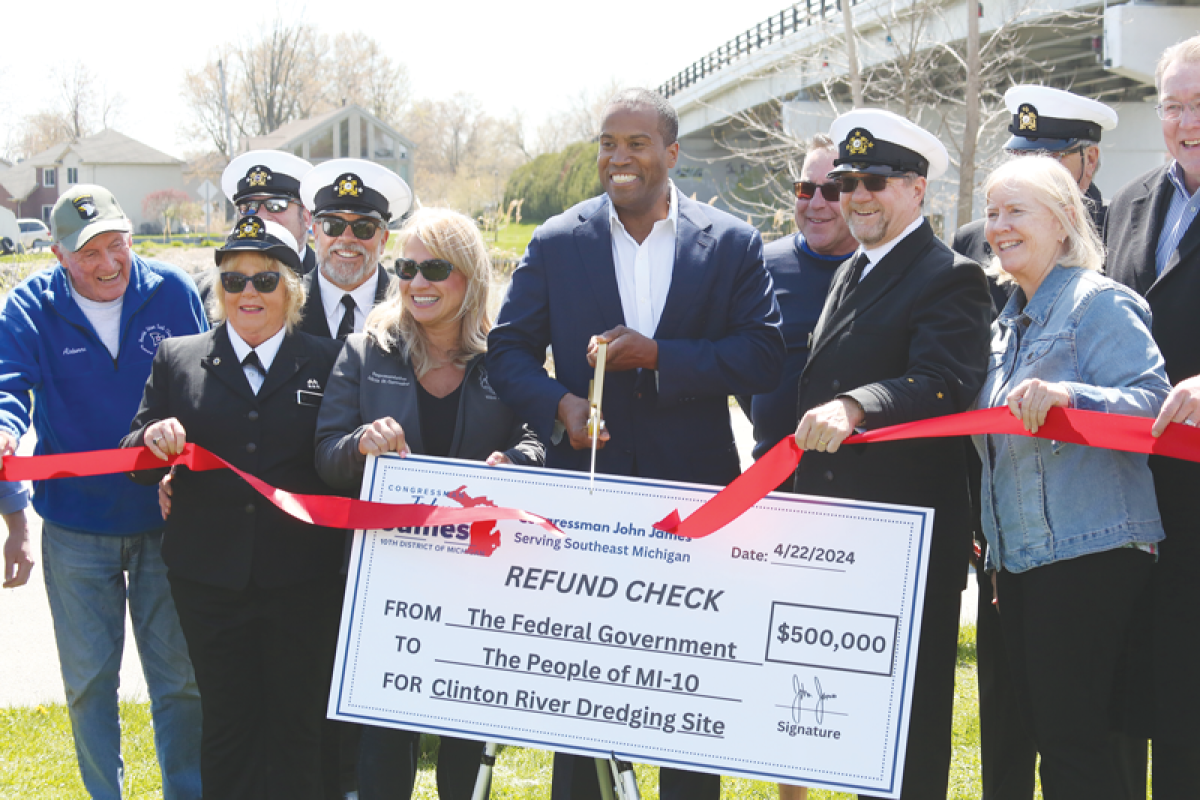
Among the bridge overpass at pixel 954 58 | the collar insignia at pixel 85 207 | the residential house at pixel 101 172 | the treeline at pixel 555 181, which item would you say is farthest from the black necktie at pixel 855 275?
the residential house at pixel 101 172

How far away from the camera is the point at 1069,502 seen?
3141mm

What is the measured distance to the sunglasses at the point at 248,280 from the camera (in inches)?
141

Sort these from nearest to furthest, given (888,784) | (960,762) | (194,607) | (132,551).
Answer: (888,784)
(194,607)
(132,551)
(960,762)

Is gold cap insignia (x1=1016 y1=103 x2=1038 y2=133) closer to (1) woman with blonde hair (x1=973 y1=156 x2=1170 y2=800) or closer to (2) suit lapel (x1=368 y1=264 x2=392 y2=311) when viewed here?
(1) woman with blonde hair (x1=973 y1=156 x2=1170 y2=800)

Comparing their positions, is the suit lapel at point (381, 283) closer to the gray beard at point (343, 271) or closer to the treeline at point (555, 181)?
the gray beard at point (343, 271)

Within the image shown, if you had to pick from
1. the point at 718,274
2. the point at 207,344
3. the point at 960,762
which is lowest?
the point at 960,762

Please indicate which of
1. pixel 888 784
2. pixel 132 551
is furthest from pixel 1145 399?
pixel 132 551

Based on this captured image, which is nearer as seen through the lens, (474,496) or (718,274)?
(474,496)

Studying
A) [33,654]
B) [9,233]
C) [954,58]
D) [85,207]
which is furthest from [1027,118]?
[9,233]

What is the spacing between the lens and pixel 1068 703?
10.2 ft

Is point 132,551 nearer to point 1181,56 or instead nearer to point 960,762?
point 960,762

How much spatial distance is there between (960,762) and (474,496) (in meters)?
2.78

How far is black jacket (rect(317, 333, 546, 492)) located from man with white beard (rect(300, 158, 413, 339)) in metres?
0.86

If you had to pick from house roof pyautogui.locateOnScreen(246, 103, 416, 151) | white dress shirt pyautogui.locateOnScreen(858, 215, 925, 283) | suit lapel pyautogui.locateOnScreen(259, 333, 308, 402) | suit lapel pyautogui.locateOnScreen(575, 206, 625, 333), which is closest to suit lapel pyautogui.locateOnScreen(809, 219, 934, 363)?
white dress shirt pyautogui.locateOnScreen(858, 215, 925, 283)
